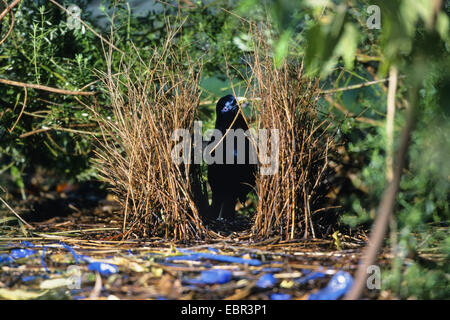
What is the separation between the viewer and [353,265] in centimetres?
208

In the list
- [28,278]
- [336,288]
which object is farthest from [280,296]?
[28,278]

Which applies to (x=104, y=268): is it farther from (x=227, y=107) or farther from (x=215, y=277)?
Answer: (x=227, y=107)

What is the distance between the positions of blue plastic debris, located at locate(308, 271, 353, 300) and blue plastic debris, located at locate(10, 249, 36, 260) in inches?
52.3

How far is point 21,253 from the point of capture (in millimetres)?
2357

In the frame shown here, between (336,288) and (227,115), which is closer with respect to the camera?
(336,288)

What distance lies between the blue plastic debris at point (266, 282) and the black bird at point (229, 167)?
932 mm

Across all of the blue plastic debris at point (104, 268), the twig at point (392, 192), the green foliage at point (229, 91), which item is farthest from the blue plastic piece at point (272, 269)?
the twig at point (392, 192)

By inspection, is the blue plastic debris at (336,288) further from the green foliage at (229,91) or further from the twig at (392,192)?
the twig at (392,192)

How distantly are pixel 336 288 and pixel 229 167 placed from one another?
124 centimetres

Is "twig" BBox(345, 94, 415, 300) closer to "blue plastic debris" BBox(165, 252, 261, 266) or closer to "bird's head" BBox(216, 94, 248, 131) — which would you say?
"blue plastic debris" BBox(165, 252, 261, 266)

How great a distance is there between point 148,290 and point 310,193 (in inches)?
40.0

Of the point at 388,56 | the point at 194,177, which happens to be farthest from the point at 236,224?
the point at 388,56

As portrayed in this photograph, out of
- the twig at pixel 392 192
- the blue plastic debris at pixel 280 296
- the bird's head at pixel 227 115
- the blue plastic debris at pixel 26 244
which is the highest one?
the bird's head at pixel 227 115

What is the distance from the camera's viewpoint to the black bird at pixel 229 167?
2906mm
